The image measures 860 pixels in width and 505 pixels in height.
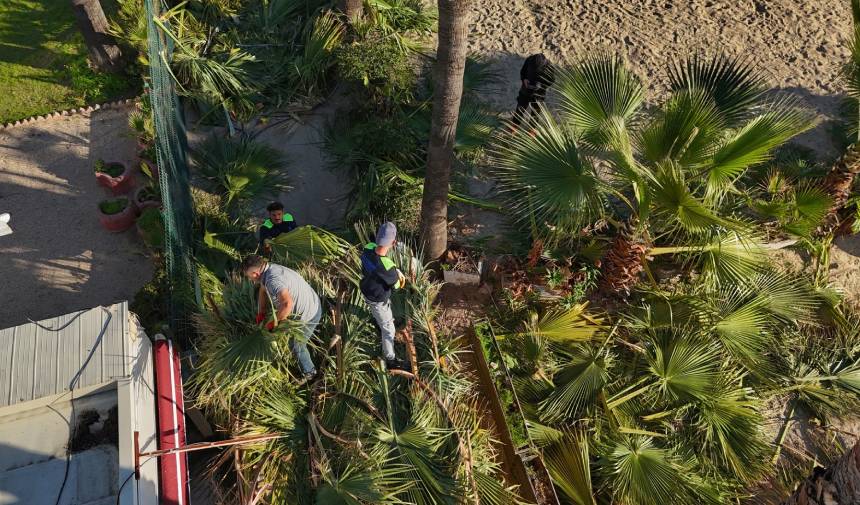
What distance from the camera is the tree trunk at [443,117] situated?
14.5ft

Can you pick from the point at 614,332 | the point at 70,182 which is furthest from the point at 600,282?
the point at 70,182

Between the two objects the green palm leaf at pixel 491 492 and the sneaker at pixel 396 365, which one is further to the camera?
the sneaker at pixel 396 365

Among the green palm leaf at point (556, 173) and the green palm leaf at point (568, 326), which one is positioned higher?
the green palm leaf at point (556, 173)

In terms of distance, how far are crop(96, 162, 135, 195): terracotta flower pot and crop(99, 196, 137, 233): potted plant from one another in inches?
10.7

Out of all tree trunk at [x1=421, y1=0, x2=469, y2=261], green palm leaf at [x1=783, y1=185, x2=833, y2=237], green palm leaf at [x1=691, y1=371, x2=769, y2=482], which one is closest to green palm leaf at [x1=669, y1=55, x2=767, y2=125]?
green palm leaf at [x1=783, y1=185, x2=833, y2=237]

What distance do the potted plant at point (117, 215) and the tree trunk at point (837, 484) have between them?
23.5ft

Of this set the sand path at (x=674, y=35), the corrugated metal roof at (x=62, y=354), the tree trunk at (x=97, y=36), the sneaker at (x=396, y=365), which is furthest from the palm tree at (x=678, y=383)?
the tree trunk at (x=97, y=36)

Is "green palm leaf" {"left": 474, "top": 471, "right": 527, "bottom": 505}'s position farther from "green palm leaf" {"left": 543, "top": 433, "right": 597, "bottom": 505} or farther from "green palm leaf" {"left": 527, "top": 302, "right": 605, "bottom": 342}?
"green palm leaf" {"left": 527, "top": 302, "right": 605, "bottom": 342}

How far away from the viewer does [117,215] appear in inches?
281

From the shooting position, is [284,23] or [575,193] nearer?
[575,193]

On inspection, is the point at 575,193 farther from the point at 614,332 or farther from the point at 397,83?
the point at 397,83

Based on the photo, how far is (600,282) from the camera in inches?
239

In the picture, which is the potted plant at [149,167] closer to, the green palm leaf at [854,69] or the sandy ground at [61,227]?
the sandy ground at [61,227]

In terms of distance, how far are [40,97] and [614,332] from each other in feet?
28.0
